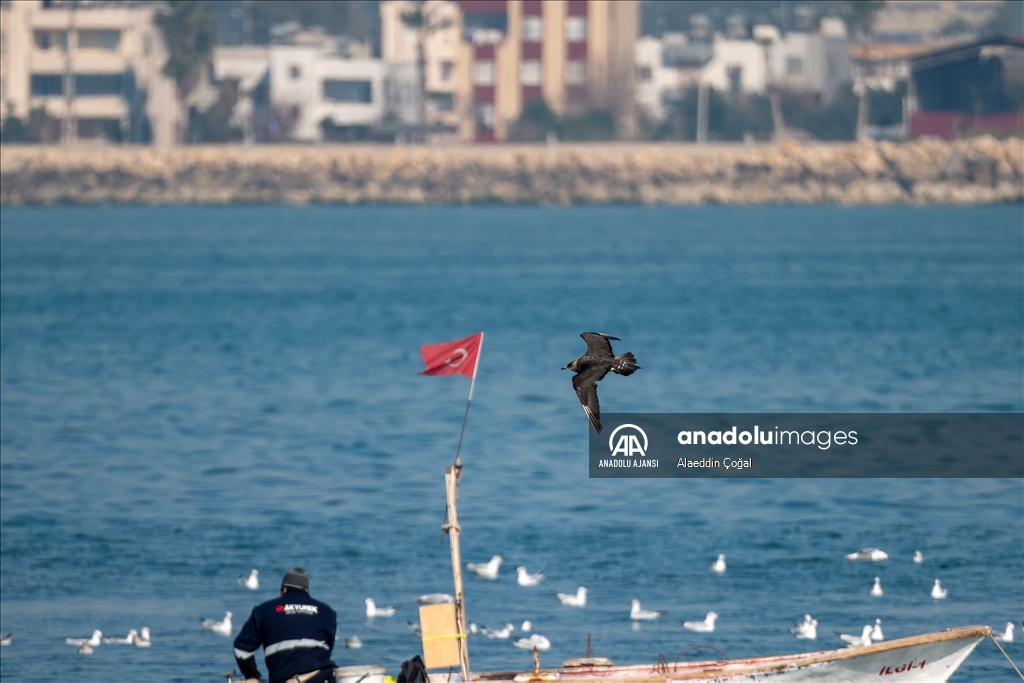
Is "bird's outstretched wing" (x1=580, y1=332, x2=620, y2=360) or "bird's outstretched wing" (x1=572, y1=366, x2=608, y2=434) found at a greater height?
"bird's outstretched wing" (x1=580, y1=332, x2=620, y2=360)

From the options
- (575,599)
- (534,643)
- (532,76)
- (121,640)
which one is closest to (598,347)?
(534,643)

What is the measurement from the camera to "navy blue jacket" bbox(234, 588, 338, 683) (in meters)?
12.2

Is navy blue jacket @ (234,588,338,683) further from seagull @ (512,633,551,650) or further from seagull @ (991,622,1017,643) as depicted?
seagull @ (991,622,1017,643)

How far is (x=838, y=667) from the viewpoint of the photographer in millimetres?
13906

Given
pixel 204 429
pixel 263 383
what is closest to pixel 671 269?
pixel 263 383

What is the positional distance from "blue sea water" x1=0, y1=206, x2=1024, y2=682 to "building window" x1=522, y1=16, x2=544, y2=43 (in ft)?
159

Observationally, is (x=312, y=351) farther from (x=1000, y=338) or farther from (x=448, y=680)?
(x=448, y=680)

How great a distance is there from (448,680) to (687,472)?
17.2 m

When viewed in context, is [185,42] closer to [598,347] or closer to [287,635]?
[598,347]

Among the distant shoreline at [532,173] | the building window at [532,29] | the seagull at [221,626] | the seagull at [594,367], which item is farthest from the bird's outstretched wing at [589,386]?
the building window at [532,29]

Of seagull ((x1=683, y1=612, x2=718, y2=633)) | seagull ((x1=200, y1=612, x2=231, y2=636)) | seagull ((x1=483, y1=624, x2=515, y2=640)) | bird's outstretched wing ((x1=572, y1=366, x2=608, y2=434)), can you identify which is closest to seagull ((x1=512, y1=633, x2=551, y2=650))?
seagull ((x1=483, y1=624, x2=515, y2=640))

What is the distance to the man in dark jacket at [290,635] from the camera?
40.1 feet

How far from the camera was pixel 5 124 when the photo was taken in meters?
128

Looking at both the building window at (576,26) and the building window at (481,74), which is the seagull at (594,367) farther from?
the building window at (576,26)
